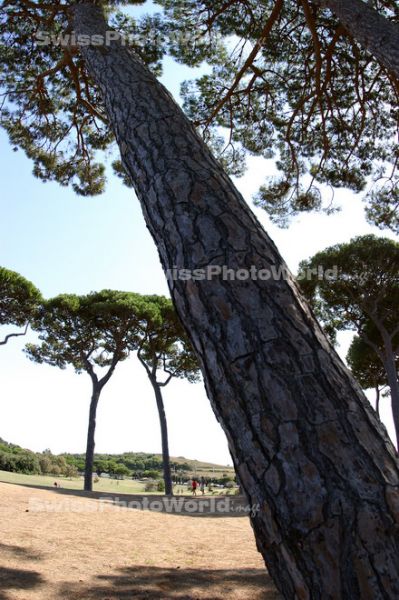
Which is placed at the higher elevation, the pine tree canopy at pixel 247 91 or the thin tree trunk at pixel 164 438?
the pine tree canopy at pixel 247 91

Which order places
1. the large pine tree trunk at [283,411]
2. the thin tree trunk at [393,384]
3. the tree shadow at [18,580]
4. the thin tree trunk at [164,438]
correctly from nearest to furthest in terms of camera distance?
the large pine tree trunk at [283,411] → the tree shadow at [18,580] → the thin tree trunk at [393,384] → the thin tree trunk at [164,438]

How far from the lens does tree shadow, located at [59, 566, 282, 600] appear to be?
4.34 m

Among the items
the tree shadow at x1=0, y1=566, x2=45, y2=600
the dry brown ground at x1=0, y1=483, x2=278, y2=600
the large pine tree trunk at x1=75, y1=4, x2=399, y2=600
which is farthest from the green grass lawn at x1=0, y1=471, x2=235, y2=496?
the large pine tree trunk at x1=75, y1=4, x2=399, y2=600

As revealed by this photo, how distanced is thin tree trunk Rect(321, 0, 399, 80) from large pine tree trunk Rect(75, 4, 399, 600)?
3237 mm

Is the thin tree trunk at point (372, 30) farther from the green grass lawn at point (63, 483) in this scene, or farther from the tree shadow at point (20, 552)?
the green grass lawn at point (63, 483)

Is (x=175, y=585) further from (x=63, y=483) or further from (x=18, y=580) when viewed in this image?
(x=63, y=483)

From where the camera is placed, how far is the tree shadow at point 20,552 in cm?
534

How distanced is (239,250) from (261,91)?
637 centimetres

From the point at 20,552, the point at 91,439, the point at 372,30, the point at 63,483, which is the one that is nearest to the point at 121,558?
the point at 20,552

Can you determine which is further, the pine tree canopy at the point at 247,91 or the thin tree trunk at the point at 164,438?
the thin tree trunk at the point at 164,438

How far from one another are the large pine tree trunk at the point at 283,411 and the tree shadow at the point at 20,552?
5091 mm

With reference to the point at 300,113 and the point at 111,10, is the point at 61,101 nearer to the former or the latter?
the point at 111,10

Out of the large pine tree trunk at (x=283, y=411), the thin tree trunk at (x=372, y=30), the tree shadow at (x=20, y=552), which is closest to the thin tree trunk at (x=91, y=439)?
the tree shadow at (x=20, y=552)

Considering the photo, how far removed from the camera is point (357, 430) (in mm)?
1128
